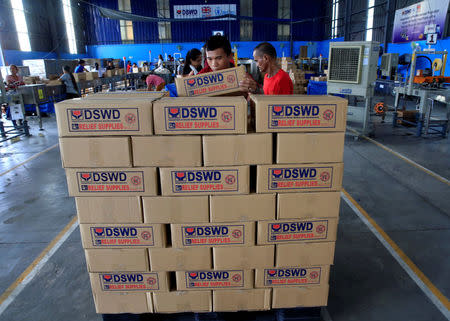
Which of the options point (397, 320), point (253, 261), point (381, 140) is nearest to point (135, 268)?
point (253, 261)

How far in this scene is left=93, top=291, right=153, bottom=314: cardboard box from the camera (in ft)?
7.35

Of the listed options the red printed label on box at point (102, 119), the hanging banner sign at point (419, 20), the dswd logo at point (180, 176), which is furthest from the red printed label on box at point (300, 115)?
the hanging banner sign at point (419, 20)

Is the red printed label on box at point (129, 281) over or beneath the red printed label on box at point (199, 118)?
beneath

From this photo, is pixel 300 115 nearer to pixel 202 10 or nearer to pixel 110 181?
pixel 110 181

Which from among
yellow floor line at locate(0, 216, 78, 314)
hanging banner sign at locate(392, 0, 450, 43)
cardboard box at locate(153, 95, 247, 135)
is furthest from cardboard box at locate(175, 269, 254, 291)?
hanging banner sign at locate(392, 0, 450, 43)

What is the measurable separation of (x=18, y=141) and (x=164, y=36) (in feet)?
68.6

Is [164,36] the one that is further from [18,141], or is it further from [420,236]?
[420,236]

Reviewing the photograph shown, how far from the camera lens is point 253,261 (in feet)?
7.09

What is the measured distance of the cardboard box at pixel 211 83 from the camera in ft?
7.30

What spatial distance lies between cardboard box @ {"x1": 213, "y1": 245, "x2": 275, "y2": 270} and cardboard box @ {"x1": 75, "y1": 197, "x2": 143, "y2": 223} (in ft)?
1.94

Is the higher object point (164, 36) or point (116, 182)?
point (164, 36)

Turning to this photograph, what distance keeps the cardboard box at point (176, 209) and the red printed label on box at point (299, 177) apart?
45 centimetres

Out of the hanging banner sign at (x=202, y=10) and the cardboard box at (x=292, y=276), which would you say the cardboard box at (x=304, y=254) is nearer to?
the cardboard box at (x=292, y=276)

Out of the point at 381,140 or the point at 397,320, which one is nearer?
the point at 397,320
